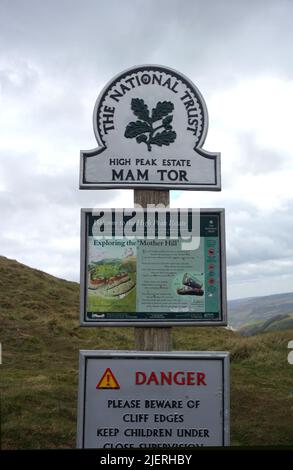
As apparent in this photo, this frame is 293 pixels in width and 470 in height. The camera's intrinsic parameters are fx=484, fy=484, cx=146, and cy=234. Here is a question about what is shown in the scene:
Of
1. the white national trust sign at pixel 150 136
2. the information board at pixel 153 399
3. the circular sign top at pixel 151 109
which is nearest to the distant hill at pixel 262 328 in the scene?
the information board at pixel 153 399

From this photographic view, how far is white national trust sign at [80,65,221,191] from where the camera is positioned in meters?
5.40

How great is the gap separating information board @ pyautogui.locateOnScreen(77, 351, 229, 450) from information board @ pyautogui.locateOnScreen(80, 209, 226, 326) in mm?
409

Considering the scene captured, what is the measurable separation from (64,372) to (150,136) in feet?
28.1

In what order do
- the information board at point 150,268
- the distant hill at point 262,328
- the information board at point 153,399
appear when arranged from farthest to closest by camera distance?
the distant hill at point 262,328, the information board at point 150,268, the information board at point 153,399

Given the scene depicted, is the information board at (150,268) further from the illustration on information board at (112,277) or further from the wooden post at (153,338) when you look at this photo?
the wooden post at (153,338)

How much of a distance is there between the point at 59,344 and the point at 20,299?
8.22m

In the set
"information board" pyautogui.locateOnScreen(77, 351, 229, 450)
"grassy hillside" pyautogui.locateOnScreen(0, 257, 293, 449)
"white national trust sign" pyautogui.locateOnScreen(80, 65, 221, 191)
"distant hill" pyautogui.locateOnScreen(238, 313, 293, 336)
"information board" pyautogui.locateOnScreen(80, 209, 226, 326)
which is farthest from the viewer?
"distant hill" pyautogui.locateOnScreen(238, 313, 293, 336)

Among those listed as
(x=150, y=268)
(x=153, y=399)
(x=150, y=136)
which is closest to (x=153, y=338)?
(x=153, y=399)

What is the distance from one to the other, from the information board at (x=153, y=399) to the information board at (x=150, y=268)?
409mm

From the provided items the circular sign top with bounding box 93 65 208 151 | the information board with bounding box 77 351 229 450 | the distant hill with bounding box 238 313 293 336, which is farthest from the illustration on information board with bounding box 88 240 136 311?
the distant hill with bounding box 238 313 293 336

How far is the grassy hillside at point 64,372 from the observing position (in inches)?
316

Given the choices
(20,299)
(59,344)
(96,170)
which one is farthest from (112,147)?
(20,299)

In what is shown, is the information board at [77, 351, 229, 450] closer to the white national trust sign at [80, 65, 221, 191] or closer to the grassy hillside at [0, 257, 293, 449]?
the white national trust sign at [80, 65, 221, 191]

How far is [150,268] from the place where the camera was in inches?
204
